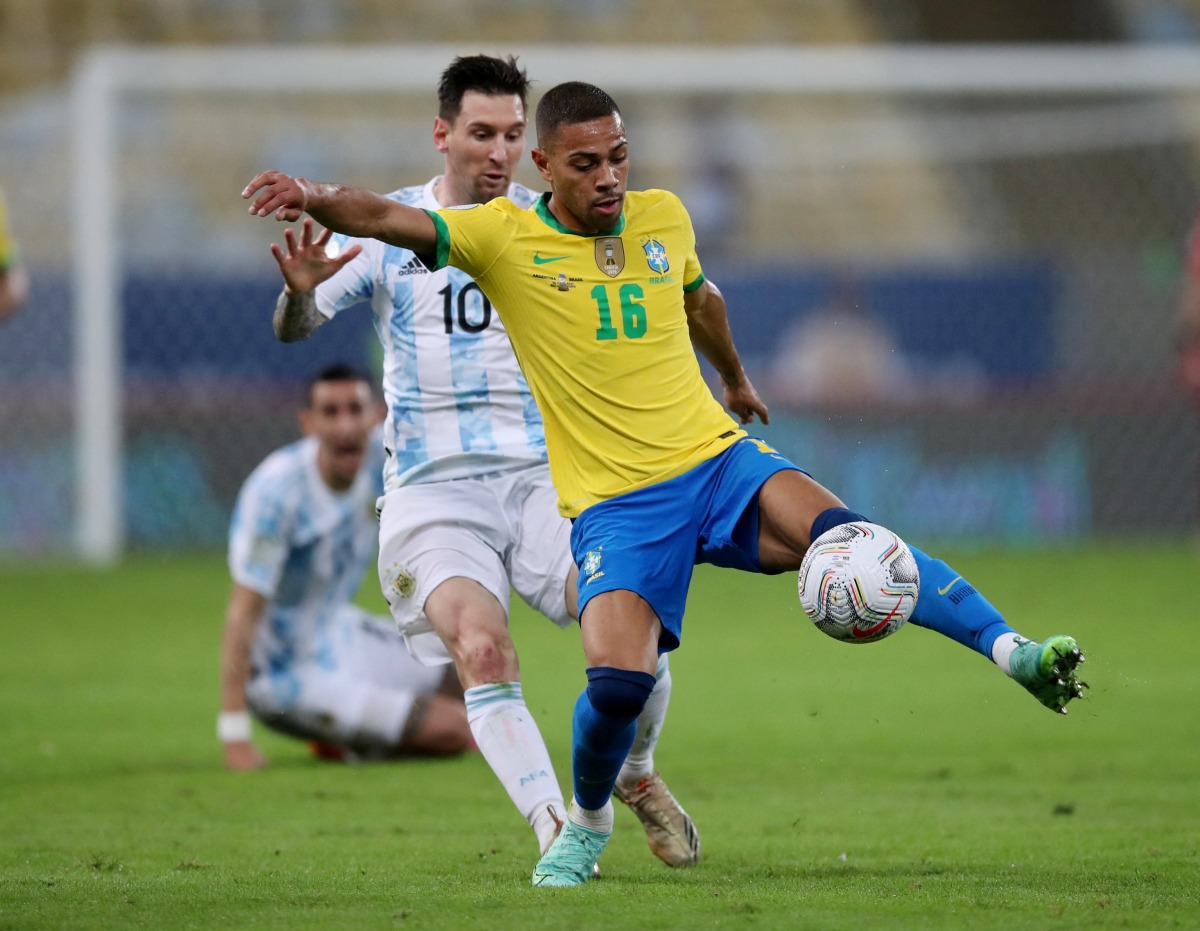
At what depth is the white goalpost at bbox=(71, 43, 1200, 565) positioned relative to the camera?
14867mm

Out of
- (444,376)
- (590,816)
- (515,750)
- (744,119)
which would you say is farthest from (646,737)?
(744,119)

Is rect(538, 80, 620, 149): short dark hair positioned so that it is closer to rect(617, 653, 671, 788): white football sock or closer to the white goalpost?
rect(617, 653, 671, 788): white football sock

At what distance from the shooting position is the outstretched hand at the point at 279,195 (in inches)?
177

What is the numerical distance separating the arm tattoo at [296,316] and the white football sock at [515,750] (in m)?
1.19

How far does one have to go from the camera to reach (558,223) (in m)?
5.13

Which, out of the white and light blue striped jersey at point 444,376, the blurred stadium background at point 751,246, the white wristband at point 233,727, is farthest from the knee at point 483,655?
the blurred stadium background at point 751,246

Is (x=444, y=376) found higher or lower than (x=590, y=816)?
higher

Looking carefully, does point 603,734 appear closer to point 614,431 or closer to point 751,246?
point 614,431

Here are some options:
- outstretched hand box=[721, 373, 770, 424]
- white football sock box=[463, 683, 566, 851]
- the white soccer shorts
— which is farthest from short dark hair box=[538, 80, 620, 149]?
white football sock box=[463, 683, 566, 851]

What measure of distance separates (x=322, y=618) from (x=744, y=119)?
12.8m

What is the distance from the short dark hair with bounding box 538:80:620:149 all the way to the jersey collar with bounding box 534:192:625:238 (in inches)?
7.1

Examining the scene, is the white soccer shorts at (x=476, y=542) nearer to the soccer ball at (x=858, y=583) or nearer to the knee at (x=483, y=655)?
the knee at (x=483, y=655)

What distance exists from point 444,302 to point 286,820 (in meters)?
1.74

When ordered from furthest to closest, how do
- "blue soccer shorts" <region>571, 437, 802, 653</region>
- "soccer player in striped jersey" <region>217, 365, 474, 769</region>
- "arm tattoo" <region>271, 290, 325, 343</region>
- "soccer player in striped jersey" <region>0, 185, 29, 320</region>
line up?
"soccer player in striped jersey" <region>0, 185, 29, 320</region>, "soccer player in striped jersey" <region>217, 365, 474, 769</region>, "arm tattoo" <region>271, 290, 325, 343</region>, "blue soccer shorts" <region>571, 437, 802, 653</region>
